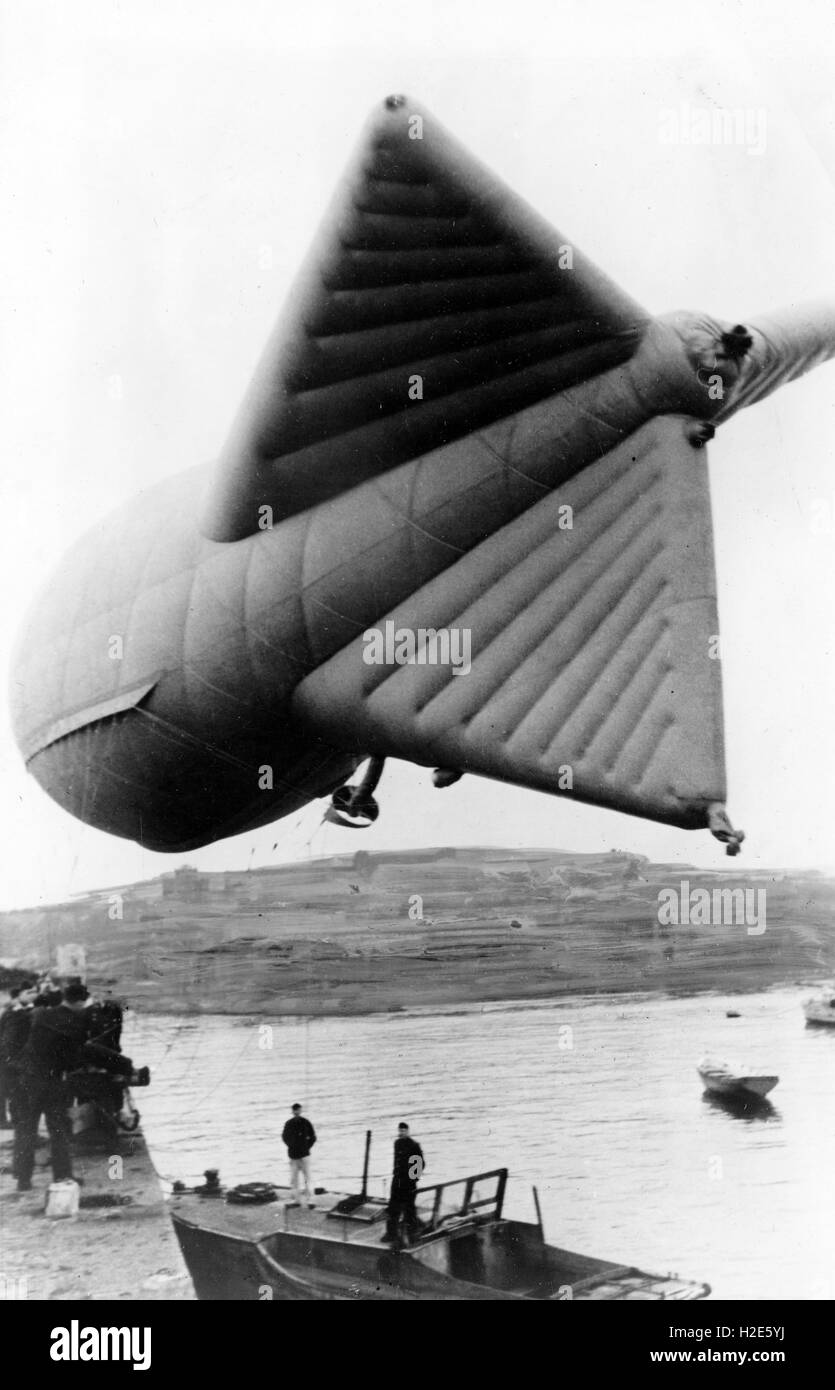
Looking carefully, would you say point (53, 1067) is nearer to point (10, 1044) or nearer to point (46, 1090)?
point (46, 1090)

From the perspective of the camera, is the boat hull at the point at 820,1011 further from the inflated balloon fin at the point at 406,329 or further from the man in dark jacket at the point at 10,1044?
the inflated balloon fin at the point at 406,329

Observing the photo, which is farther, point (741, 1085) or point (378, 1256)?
point (741, 1085)

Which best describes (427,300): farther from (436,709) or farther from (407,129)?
(436,709)

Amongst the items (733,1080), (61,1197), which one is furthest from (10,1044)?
(733,1080)

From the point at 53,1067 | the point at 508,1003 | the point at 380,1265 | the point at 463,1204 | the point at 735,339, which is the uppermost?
the point at 735,339

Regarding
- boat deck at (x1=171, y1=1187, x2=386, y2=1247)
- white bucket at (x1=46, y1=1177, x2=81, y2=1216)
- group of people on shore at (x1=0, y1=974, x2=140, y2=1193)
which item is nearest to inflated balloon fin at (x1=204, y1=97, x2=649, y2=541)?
group of people on shore at (x1=0, y1=974, x2=140, y2=1193)

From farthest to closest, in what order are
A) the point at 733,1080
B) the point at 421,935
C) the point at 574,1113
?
1. the point at 421,935
2. the point at 733,1080
3. the point at 574,1113
